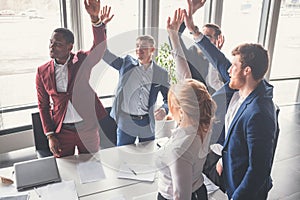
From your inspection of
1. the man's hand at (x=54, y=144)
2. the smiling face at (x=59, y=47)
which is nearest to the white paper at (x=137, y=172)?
the man's hand at (x=54, y=144)

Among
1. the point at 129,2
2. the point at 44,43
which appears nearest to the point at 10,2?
the point at 44,43

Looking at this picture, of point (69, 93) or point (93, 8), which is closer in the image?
point (93, 8)

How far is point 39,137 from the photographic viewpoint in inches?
90.2

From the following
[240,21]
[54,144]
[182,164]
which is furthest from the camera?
[240,21]

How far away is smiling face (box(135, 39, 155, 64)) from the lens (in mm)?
1959

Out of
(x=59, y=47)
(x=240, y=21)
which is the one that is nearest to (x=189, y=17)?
(x=59, y=47)

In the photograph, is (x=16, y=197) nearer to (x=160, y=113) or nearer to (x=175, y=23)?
(x=160, y=113)

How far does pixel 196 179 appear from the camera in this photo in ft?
4.50

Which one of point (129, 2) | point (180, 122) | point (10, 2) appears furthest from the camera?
point (129, 2)

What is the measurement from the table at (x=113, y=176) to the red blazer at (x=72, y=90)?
0.28 meters

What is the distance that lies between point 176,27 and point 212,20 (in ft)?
7.85

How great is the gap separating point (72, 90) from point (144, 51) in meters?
0.57

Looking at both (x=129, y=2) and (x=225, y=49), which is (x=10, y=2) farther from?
(x=225, y=49)

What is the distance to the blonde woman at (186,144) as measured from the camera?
1246mm
